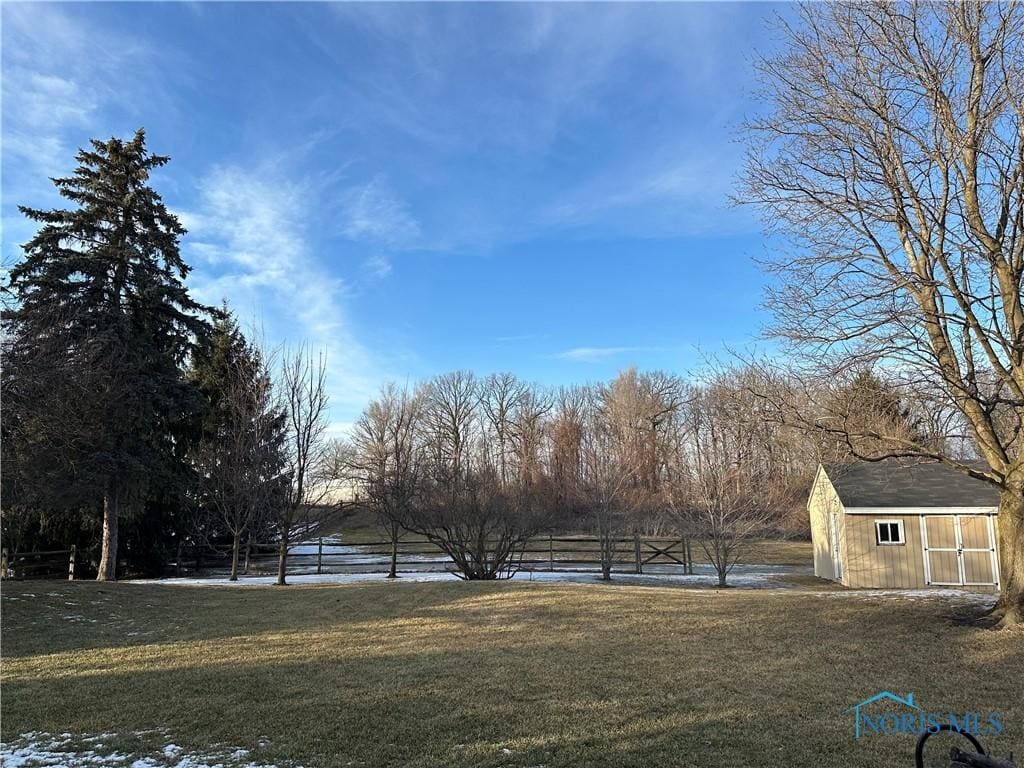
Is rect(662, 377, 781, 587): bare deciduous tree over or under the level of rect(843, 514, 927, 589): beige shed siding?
over

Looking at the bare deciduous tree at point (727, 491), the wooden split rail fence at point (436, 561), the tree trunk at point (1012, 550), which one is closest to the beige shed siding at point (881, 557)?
the bare deciduous tree at point (727, 491)

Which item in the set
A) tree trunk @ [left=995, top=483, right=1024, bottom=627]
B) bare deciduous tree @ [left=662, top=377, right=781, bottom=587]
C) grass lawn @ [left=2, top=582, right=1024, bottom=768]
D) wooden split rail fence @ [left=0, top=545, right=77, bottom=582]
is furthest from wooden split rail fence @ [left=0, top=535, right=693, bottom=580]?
tree trunk @ [left=995, top=483, right=1024, bottom=627]

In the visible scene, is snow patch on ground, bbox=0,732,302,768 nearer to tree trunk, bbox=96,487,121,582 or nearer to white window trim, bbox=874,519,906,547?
tree trunk, bbox=96,487,121,582

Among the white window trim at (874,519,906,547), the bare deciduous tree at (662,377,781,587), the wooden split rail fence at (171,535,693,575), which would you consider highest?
the bare deciduous tree at (662,377,781,587)

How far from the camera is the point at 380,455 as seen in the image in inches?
1324

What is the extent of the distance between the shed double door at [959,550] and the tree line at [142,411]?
16.7 m

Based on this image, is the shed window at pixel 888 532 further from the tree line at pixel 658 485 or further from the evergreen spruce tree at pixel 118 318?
the evergreen spruce tree at pixel 118 318

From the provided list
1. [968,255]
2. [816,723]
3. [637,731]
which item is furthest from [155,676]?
[968,255]

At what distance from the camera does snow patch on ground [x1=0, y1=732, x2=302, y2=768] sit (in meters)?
4.32

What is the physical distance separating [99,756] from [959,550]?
750 inches

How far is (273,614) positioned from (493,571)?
6.78 meters

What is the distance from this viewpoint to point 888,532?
17188mm

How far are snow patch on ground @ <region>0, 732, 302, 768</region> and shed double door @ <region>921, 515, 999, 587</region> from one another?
17830mm

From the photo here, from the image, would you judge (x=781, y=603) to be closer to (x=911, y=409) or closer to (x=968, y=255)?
(x=911, y=409)
